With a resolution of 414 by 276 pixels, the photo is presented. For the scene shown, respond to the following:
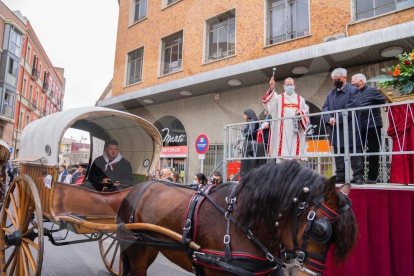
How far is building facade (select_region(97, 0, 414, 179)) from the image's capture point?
825 cm

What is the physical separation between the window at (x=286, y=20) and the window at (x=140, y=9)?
7864 millimetres

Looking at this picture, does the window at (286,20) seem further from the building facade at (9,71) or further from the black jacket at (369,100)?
the building facade at (9,71)

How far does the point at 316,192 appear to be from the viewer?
1937mm

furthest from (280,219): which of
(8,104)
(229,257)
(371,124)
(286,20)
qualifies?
(8,104)

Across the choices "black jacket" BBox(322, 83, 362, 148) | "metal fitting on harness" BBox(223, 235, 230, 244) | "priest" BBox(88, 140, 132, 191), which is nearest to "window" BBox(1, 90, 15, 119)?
"priest" BBox(88, 140, 132, 191)

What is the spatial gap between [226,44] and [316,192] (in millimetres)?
11132

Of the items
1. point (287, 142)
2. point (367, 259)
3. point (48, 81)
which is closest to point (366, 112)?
point (287, 142)

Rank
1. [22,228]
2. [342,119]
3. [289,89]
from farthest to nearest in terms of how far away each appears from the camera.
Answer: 1. [289,89]
2. [342,119]
3. [22,228]

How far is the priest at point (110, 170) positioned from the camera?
15.0 ft

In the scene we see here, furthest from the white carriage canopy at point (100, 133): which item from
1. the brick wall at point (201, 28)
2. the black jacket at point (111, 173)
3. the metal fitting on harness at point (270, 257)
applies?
the brick wall at point (201, 28)

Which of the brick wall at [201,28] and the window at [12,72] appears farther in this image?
the window at [12,72]

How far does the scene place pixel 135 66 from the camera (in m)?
15.8

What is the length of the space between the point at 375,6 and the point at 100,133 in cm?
865

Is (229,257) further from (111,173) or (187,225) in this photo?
(111,173)
